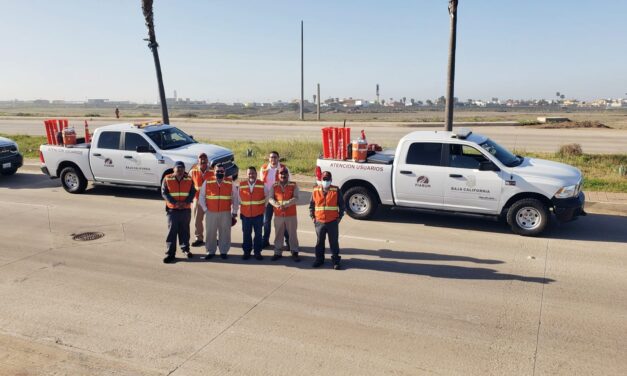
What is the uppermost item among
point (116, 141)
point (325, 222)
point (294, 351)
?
point (116, 141)

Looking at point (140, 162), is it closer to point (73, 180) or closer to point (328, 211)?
point (73, 180)

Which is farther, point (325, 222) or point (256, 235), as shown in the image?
point (256, 235)

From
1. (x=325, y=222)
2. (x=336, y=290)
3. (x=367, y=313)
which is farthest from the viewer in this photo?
(x=325, y=222)

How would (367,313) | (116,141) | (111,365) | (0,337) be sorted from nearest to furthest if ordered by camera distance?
(111,365), (0,337), (367,313), (116,141)

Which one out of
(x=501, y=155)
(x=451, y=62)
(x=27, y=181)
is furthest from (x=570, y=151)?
(x=27, y=181)

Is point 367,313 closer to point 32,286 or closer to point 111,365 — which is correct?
point 111,365

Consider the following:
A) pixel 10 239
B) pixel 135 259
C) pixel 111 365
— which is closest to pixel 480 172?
pixel 135 259

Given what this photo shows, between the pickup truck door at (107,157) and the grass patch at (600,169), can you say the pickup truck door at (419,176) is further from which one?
the pickup truck door at (107,157)

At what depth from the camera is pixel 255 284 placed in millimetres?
7004

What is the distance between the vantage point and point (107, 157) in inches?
500

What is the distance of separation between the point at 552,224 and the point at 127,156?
400 inches

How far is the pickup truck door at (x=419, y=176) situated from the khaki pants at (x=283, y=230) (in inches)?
115

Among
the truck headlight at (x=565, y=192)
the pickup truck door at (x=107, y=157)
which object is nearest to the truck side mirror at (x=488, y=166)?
the truck headlight at (x=565, y=192)

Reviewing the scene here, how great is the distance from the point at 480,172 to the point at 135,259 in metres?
6.49
